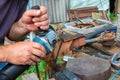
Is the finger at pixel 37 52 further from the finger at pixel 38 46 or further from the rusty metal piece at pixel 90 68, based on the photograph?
the rusty metal piece at pixel 90 68

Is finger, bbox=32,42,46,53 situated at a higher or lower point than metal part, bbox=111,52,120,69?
higher

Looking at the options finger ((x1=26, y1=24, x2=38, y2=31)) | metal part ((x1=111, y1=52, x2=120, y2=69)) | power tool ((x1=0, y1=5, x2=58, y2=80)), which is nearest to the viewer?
power tool ((x1=0, y1=5, x2=58, y2=80))

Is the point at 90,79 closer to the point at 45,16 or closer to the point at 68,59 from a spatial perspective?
the point at 68,59

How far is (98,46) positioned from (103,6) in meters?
3.84

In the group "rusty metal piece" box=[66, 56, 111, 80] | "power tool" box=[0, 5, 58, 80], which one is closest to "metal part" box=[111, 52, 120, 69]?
"rusty metal piece" box=[66, 56, 111, 80]

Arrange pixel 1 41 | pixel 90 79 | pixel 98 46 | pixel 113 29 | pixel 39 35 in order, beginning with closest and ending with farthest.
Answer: pixel 39 35, pixel 90 79, pixel 1 41, pixel 98 46, pixel 113 29

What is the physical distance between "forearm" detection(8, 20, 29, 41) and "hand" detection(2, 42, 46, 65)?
0.35 meters

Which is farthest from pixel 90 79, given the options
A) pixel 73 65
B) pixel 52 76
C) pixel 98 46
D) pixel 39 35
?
pixel 98 46

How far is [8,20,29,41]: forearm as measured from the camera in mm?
1568

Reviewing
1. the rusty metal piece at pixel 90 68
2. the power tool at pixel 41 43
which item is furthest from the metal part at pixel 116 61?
the power tool at pixel 41 43

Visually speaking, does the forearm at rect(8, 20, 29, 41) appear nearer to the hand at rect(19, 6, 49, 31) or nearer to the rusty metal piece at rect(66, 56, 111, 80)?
the hand at rect(19, 6, 49, 31)

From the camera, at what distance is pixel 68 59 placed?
1632 millimetres

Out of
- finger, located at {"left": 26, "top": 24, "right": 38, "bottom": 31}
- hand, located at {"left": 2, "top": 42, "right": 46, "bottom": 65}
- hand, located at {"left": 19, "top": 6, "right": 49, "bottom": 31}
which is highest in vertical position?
hand, located at {"left": 19, "top": 6, "right": 49, "bottom": 31}

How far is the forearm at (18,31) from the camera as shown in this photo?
5.15 ft
